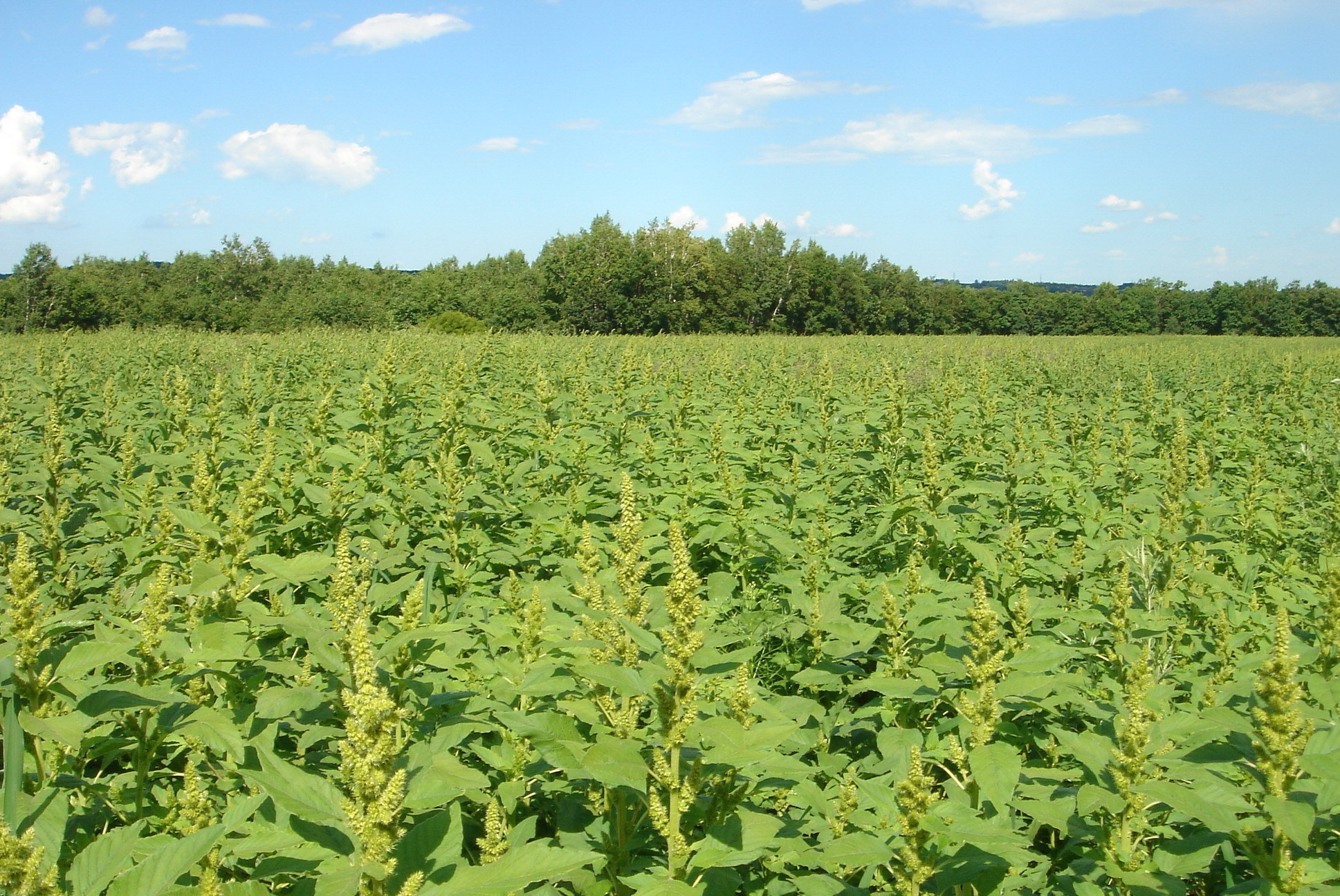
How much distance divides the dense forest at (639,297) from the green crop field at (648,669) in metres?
29.9

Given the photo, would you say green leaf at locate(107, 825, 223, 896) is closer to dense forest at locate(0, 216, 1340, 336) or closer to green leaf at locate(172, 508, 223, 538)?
green leaf at locate(172, 508, 223, 538)

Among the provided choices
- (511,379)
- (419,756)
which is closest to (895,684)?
(419,756)

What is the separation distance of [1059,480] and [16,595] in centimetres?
727

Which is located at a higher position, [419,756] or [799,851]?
[419,756]

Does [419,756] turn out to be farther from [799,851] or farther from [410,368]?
[410,368]

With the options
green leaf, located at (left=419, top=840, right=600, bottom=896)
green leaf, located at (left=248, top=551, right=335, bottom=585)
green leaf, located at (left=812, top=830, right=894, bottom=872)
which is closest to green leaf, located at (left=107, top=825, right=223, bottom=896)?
green leaf, located at (left=419, top=840, right=600, bottom=896)

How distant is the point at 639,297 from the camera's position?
2212 inches

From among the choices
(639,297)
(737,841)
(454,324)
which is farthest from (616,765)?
(639,297)

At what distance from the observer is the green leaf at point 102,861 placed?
1586mm

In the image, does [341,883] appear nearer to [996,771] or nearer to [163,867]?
[163,867]

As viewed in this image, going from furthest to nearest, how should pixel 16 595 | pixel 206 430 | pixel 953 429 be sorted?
pixel 953 429, pixel 206 430, pixel 16 595

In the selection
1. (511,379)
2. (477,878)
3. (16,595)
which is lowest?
(477,878)

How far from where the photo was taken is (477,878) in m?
1.45

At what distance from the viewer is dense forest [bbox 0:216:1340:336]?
149 ft
